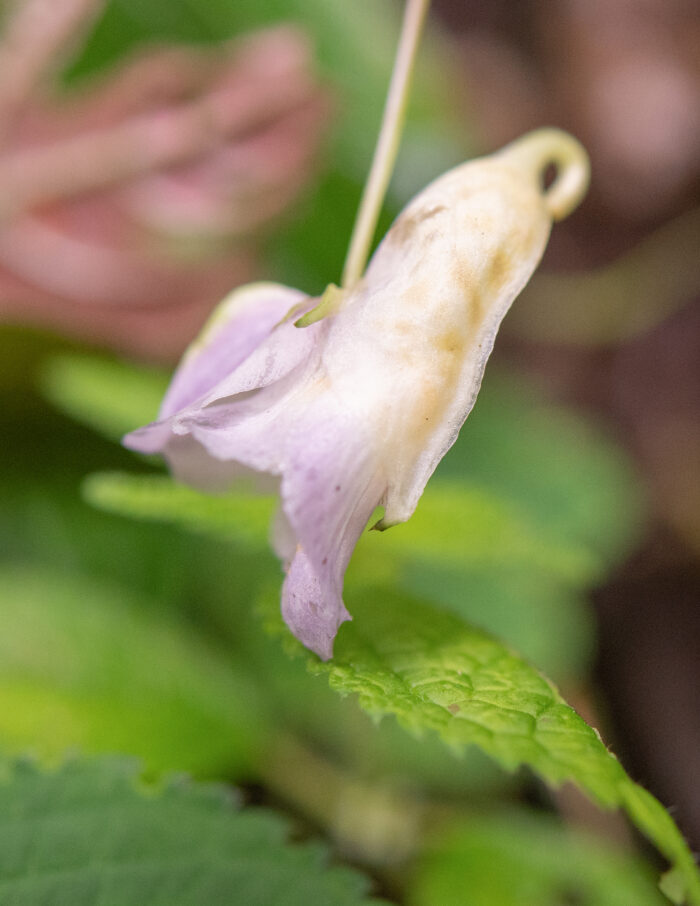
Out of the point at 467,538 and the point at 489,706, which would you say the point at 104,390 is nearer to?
the point at 467,538

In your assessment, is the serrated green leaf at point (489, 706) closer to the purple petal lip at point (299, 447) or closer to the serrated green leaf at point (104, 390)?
the purple petal lip at point (299, 447)

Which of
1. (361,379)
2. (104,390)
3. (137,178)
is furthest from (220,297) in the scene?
(361,379)

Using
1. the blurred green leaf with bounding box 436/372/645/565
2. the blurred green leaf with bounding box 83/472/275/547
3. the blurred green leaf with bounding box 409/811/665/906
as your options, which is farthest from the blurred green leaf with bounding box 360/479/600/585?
the blurred green leaf with bounding box 436/372/645/565

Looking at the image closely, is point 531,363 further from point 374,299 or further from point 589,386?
point 374,299

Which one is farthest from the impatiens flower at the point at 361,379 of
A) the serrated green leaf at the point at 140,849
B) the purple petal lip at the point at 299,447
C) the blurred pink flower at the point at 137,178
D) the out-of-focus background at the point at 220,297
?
the blurred pink flower at the point at 137,178

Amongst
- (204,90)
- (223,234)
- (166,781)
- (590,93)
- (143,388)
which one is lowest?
(166,781)

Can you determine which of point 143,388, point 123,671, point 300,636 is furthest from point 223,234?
point 300,636
